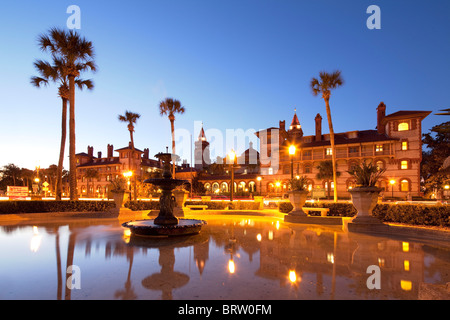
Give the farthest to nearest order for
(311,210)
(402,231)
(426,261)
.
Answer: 1. (311,210)
2. (402,231)
3. (426,261)

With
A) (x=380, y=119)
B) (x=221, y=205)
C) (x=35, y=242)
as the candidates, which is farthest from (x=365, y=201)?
(x=380, y=119)

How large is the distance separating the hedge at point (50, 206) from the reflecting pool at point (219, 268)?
9.67 metres

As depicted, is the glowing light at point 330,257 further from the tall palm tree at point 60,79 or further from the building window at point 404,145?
the building window at point 404,145

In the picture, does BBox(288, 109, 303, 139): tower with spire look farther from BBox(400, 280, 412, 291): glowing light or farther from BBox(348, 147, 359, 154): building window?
BBox(400, 280, 412, 291): glowing light

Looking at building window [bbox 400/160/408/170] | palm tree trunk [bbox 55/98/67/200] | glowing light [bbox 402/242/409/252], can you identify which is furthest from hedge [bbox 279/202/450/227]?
building window [bbox 400/160/408/170]

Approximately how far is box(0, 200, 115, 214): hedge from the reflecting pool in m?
9.67

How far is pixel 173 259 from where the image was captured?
A: 5.78 m

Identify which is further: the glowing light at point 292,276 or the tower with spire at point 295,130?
the tower with spire at point 295,130

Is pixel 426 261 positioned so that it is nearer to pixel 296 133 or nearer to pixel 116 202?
pixel 116 202

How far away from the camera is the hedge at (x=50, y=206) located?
50.5ft

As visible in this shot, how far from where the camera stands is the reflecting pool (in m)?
3.85

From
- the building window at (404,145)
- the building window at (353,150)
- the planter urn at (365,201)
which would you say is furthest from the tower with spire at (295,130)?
the planter urn at (365,201)
